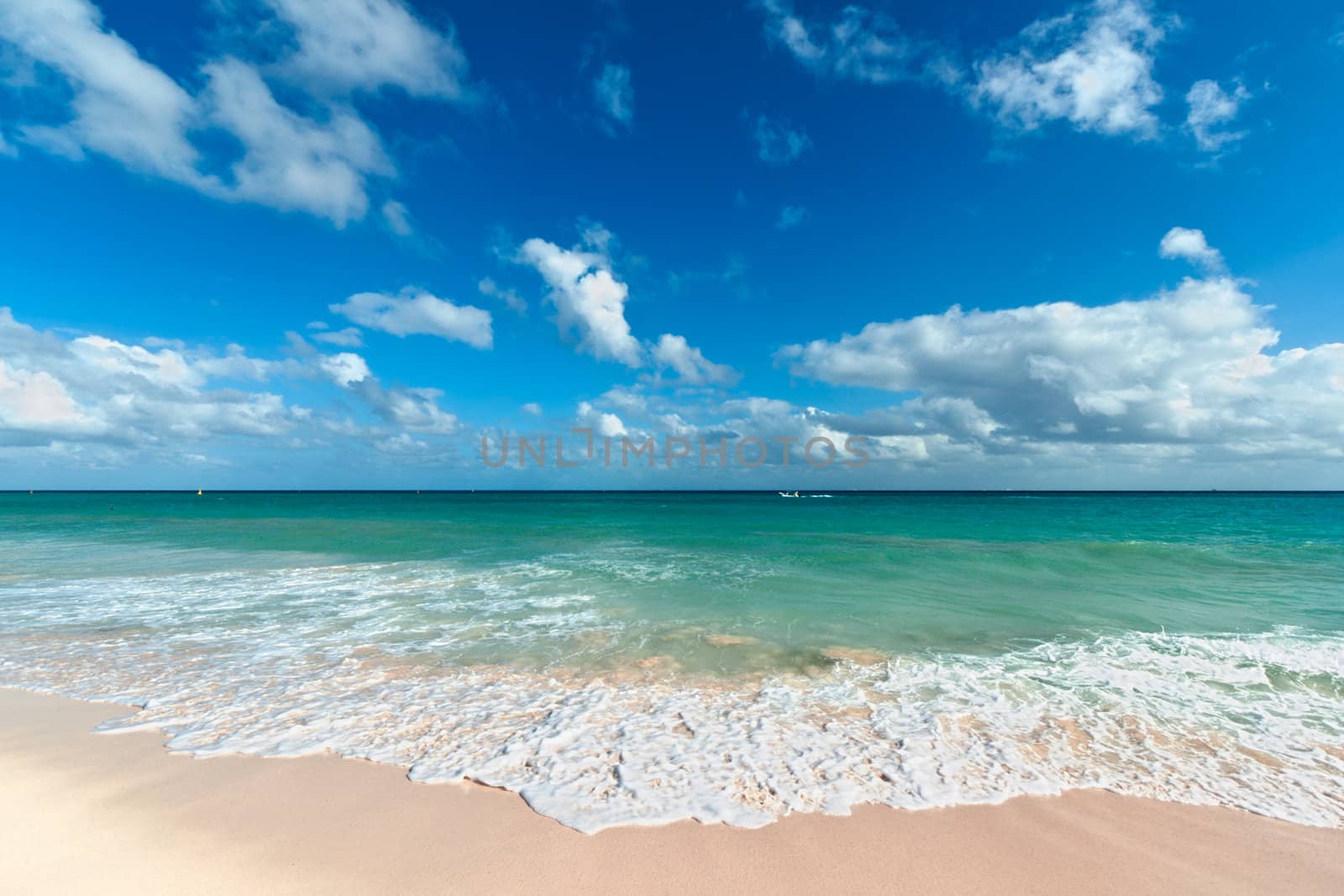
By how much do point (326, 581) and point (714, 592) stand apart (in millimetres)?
10329

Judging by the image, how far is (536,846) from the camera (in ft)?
13.4

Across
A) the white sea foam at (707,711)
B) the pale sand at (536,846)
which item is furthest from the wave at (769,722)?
the pale sand at (536,846)

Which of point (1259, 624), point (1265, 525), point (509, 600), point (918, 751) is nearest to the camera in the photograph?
point (918, 751)

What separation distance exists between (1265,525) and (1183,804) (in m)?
48.9

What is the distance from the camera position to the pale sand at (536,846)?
3.77 meters

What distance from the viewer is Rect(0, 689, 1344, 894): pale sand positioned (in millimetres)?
3770

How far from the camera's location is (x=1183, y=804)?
4773 millimetres

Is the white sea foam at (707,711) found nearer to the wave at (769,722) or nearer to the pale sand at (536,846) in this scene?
the wave at (769,722)

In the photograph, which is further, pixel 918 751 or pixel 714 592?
pixel 714 592

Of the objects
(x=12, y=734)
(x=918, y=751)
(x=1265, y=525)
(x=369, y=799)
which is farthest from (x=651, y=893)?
(x=1265, y=525)

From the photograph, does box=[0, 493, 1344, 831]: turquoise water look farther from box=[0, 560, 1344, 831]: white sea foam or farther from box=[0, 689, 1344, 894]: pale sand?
box=[0, 689, 1344, 894]: pale sand

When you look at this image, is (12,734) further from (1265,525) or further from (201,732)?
(1265,525)

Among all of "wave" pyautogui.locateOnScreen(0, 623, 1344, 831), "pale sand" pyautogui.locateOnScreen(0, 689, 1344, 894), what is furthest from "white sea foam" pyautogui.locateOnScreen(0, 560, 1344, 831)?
"pale sand" pyautogui.locateOnScreen(0, 689, 1344, 894)

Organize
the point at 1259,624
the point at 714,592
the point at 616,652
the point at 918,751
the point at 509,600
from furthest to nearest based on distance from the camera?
the point at 714,592, the point at 509,600, the point at 1259,624, the point at 616,652, the point at 918,751
